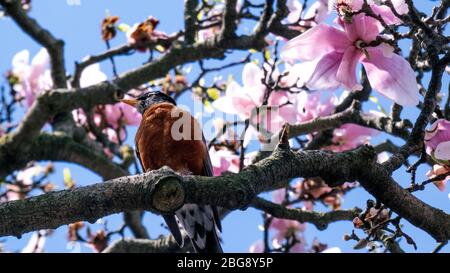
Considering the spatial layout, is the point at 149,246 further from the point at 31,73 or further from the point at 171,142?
the point at 31,73

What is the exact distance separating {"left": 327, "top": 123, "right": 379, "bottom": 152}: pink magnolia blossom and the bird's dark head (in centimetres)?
117

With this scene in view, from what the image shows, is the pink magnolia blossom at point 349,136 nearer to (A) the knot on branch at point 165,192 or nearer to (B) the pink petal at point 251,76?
(B) the pink petal at point 251,76

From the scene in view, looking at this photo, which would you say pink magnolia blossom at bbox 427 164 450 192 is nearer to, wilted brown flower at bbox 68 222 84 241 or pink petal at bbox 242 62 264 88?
pink petal at bbox 242 62 264 88

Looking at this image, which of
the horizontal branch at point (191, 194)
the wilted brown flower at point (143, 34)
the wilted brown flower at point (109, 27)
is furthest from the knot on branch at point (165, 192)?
the wilted brown flower at point (109, 27)

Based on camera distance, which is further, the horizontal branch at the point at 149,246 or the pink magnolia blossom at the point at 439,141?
the horizontal branch at the point at 149,246

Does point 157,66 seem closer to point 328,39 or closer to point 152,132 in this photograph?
point 152,132

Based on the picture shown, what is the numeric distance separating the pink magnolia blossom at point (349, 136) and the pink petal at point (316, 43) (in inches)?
65.0

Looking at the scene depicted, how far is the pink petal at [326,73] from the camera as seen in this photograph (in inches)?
99.1

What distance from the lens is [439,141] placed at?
236cm

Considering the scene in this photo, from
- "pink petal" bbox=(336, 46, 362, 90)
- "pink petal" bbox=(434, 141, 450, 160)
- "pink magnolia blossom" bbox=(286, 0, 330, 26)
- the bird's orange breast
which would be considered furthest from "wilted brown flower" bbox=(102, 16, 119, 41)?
"pink petal" bbox=(434, 141, 450, 160)

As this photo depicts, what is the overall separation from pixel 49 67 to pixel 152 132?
1.78 metres

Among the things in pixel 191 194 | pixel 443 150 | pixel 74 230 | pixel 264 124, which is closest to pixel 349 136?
pixel 264 124
